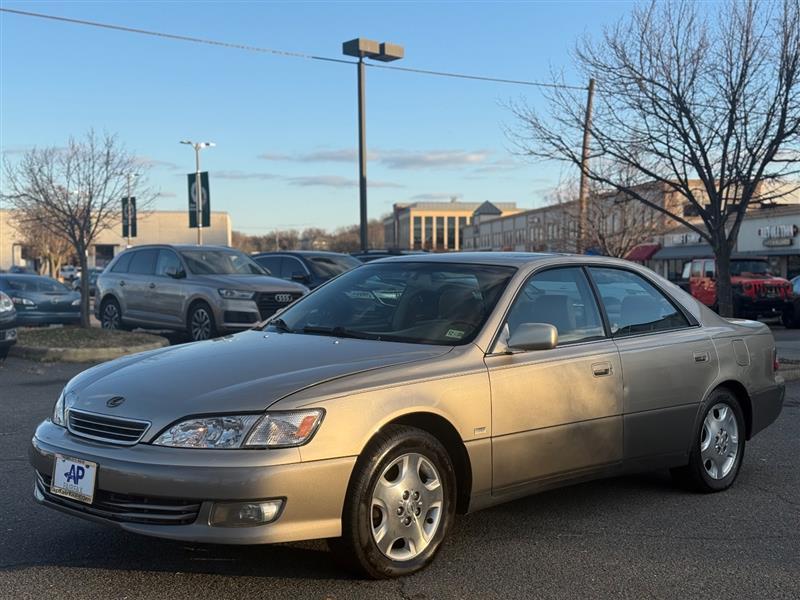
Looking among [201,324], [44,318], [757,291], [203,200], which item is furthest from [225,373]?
[203,200]

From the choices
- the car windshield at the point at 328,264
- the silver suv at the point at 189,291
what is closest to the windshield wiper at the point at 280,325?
the silver suv at the point at 189,291

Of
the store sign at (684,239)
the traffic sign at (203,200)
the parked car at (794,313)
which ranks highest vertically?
the traffic sign at (203,200)

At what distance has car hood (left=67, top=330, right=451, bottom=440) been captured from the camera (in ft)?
12.5

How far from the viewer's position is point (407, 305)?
16.5 feet

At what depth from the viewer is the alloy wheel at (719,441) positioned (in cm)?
573

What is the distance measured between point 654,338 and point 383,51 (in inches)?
649

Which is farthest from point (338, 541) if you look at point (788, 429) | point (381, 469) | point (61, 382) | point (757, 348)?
point (61, 382)

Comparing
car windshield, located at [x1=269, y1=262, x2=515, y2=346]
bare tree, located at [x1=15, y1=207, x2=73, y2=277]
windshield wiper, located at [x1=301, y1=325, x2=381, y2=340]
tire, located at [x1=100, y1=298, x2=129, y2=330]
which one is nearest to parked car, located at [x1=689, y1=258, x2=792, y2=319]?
tire, located at [x1=100, y1=298, x2=129, y2=330]

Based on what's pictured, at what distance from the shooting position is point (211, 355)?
14.8ft

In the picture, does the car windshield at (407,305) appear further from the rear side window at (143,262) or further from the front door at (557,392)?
the rear side window at (143,262)

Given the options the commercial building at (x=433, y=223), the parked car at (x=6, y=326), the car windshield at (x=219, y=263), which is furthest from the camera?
the commercial building at (x=433, y=223)

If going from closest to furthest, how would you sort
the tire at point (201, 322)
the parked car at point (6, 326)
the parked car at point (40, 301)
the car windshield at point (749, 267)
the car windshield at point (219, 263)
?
the parked car at point (6, 326) → the tire at point (201, 322) → the car windshield at point (219, 263) → the parked car at point (40, 301) → the car windshield at point (749, 267)

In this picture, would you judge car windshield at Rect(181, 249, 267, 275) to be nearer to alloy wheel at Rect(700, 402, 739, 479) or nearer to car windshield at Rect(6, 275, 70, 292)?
car windshield at Rect(6, 275, 70, 292)

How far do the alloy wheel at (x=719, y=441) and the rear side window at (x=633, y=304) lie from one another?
633mm
